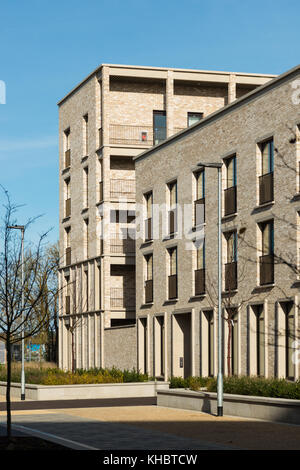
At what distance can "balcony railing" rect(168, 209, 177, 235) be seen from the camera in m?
40.9

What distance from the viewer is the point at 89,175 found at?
172ft

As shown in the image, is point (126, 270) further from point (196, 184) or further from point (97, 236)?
point (196, 184)

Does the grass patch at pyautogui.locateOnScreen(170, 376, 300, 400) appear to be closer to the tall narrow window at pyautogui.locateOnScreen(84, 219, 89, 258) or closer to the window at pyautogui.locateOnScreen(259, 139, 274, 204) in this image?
the window at pyautogui.locateOnScreen(259, 139, 274, 204)

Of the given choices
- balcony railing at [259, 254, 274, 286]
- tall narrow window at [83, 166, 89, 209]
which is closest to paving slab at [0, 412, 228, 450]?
balcony railing at [259, 254, 274, 286]

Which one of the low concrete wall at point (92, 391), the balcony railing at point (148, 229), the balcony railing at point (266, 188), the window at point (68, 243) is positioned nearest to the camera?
the balcony railing at point (266, 188)

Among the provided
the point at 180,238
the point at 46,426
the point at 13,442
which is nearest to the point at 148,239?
the point at 180,238

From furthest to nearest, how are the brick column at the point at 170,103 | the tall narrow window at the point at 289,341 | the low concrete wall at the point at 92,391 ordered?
the brick column at the point at 170,103 → the low concrete wall at the point at 92,391 → the tall narrow window at the point at 289,341

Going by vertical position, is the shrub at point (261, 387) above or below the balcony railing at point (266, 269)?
below

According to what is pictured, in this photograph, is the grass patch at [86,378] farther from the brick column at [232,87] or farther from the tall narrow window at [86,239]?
A: the brick column at [232,87]

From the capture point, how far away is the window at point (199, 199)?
126 ft

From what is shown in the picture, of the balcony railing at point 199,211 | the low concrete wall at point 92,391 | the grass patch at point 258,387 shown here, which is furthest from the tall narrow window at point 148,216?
the grass patch at point 258,387

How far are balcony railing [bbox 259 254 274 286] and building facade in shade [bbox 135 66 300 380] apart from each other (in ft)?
0.12

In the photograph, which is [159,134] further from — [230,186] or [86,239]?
[230,186]

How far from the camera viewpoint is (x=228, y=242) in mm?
36000
